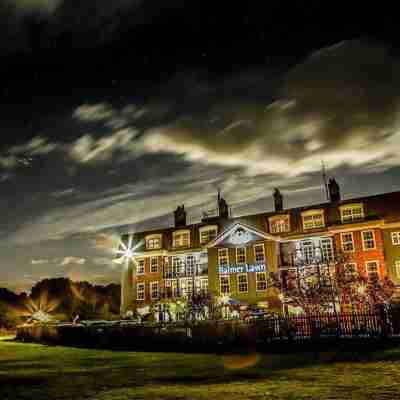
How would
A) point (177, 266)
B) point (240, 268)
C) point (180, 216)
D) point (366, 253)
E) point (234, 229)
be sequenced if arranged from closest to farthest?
point (366, 253) < point (240, 268) < point (234, 229) < point (177, 266) < point (180, 216)

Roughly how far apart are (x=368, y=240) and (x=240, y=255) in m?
11.9

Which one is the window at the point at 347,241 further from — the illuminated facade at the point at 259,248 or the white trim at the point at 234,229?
the white trim at the point at 234,229

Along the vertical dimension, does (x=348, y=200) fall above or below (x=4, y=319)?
above

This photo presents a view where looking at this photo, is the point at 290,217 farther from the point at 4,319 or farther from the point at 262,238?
the point at 4,319

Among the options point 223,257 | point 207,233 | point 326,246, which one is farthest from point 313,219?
point 207,233

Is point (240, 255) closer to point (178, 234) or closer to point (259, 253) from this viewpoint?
point (259, 253)

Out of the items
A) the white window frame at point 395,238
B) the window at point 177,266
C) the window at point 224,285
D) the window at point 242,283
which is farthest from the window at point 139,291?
the white window frame at point 395,238

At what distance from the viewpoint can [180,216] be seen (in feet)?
168

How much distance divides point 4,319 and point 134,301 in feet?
70.3

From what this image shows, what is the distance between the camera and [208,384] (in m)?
9.83

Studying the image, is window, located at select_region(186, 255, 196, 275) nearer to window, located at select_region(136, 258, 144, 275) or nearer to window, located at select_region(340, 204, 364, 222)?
window, located at select_region(136, 258, 144, 275)

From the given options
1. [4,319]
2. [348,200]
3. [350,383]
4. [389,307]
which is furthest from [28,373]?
[4,319]

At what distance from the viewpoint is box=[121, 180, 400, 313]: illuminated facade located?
122 ft

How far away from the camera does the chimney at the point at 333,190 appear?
42.7 meters
